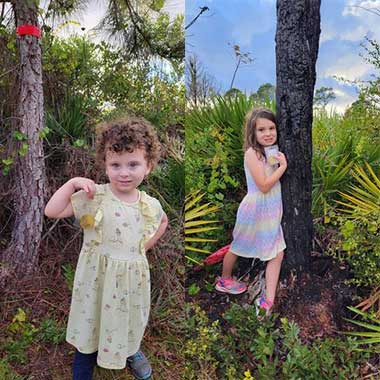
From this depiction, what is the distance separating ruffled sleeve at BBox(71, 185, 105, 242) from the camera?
176cm

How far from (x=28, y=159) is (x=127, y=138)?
→ 22.2 inches

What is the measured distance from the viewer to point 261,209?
6.03 feet

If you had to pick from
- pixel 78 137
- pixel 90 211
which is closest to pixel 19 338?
pixel 90 211

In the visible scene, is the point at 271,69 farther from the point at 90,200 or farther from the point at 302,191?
the point at 90,200

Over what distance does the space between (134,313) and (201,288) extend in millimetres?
275

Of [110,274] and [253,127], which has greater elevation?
[253,127]

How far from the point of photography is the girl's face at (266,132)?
1786 mm

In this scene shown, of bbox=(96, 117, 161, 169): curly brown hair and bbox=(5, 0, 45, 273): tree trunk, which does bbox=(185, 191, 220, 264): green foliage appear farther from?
bbox=(5, 0, 45, 273): tree trunk

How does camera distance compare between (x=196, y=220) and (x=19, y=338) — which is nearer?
(x=196, y=220)

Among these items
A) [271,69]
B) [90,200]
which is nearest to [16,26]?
[90,200]

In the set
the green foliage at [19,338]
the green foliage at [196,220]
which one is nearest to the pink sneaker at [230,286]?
the green foliage at [196,220]

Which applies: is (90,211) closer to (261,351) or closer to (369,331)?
(261,351)

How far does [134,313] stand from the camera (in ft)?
6.23

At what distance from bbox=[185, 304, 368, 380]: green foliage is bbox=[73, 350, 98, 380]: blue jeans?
1.29 ft
